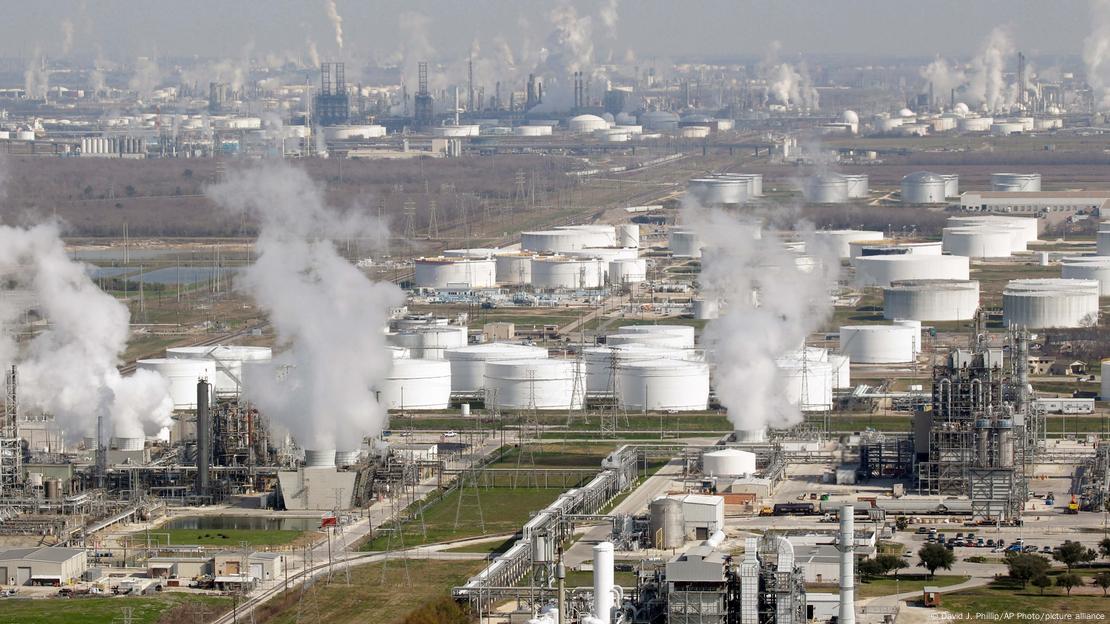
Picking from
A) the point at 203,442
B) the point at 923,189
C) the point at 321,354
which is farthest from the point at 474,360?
the point at 923,189

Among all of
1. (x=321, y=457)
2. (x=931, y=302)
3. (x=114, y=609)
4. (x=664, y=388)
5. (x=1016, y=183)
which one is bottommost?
(x=114, y=609)

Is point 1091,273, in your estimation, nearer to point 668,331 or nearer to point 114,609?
point 668,331

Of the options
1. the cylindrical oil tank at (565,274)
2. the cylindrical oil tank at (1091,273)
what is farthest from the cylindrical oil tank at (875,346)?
the cylindrical oil tank at (565,274)

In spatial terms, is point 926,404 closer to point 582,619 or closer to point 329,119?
point 582,619

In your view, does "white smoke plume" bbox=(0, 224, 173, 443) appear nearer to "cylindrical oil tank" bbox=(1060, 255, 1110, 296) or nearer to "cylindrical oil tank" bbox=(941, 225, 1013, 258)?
"cylindrical oil tank" bbox=(1060, 255, 1110, 296)

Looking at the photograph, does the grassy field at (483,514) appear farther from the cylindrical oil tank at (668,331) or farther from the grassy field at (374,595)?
the cylindrical oil tank at (668,331)

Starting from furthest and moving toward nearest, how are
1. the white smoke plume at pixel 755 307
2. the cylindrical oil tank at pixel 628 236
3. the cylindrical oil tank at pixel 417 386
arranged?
the cylindrical oil tank at pixel 628 236 < the cylindrical oil tank at pixel 417 386 < the white smoke plume at pixel 755 307

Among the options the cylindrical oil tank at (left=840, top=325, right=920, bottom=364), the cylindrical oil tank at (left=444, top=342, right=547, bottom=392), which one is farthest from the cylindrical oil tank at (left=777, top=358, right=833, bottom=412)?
the cylindrical oil tank at (left=840, top=325, right=920, bottom=364)
